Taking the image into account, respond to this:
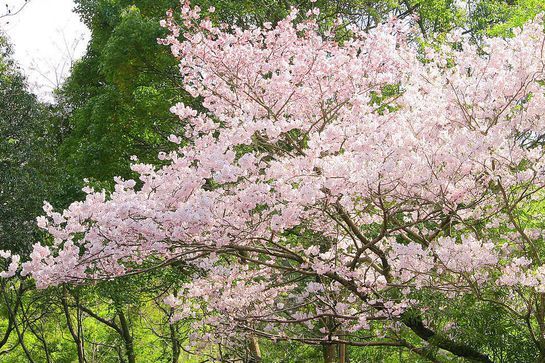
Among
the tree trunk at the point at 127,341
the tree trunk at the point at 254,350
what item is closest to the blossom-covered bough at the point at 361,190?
the tree trunk at the point at 254,350

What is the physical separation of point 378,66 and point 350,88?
0.60 m

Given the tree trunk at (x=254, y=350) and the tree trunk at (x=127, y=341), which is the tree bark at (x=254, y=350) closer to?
the tree trunk at (x=254, y=350)

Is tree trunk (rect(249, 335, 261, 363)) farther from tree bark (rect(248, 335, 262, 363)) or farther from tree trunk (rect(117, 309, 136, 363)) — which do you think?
tree trunk (rect(117, 309, 136, 363))

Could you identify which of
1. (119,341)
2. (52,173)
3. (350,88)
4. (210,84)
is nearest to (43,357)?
(119,341)

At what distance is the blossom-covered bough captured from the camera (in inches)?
194

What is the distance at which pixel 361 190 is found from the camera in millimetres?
5016

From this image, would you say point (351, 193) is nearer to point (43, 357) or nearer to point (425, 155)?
point (425, 155)

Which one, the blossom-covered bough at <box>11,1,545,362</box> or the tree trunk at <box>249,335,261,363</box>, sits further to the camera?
the tree trunk at <box>249,335,261,363</box>

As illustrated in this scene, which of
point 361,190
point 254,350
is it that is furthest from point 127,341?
point 361,190

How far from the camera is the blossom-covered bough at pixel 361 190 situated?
16.2 ft

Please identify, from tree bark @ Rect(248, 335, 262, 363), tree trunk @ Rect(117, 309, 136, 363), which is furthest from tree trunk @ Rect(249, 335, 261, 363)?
tree trunk @ Rect(117, 309, 136, 363)

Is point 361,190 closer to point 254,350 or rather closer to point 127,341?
point 254,350

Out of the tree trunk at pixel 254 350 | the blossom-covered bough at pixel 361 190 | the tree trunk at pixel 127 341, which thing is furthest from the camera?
the tree trunk at pixel 127 341

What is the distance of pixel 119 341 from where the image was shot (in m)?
15.1
